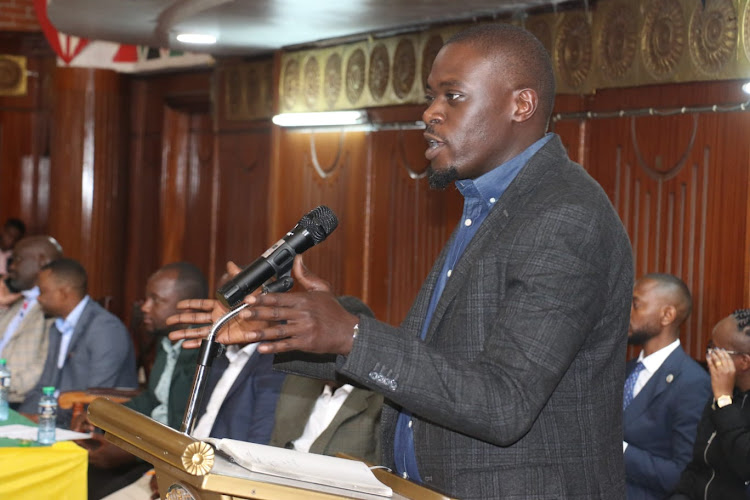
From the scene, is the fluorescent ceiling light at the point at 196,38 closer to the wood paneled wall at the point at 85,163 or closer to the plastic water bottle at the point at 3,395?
the wood paneled wall at the point at 85,163

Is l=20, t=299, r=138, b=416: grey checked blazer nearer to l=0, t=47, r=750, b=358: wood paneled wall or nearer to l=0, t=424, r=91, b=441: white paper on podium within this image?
l=0, t=424, r=91, b=441: white paper on podium

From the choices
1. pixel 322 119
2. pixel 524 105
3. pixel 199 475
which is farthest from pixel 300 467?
pixel 322 119

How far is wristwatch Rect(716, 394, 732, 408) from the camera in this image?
338cm

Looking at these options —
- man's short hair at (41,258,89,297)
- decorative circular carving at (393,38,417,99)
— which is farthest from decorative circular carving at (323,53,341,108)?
man's short hair at (41,258,89,297)

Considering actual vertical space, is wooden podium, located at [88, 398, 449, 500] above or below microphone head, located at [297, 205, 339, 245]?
below

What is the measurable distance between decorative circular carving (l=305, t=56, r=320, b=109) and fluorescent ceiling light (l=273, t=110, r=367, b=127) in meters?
0.11

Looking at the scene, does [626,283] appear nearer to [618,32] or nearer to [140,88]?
[618,32]

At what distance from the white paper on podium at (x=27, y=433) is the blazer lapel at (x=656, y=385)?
212cm

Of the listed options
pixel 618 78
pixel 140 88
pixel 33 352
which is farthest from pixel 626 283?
pixel 140 88

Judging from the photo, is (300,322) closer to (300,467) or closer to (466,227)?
(300,467)

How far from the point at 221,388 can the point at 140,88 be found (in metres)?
5.94

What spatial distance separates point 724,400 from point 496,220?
2.04 meters

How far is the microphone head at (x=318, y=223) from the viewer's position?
165cm

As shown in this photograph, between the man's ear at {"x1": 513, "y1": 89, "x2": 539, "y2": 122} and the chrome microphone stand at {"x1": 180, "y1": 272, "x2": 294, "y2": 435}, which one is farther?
the man's ear at {"x1": 513, "y1": 89, "x2": 539, "y2": 122}
